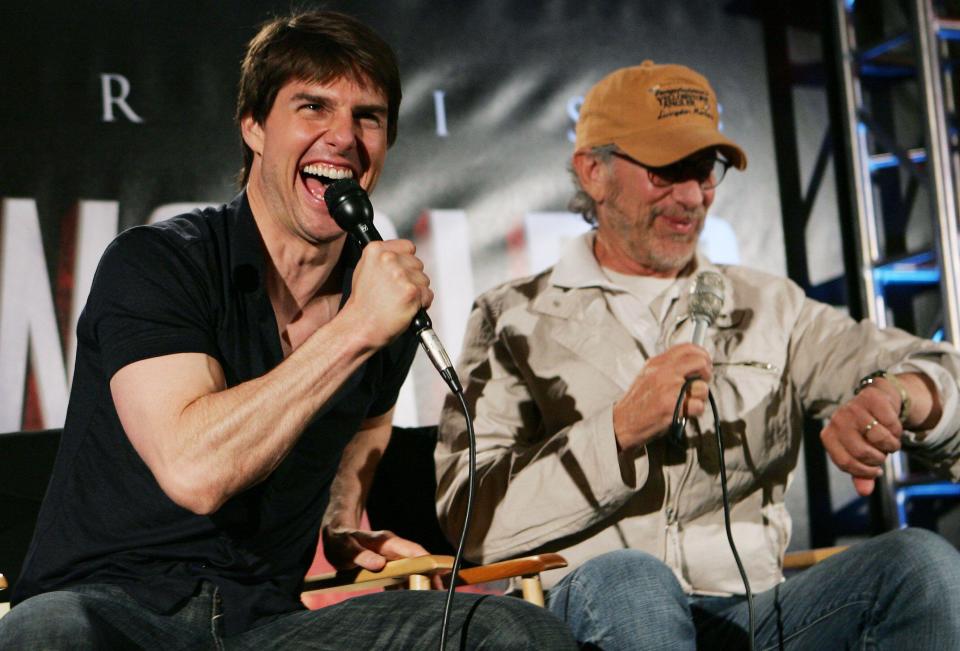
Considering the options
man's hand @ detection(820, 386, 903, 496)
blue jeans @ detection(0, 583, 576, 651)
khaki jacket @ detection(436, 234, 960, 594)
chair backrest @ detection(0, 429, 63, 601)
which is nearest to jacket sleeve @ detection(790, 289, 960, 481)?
khaki jacket @ detection(436, 234, 960, 594)

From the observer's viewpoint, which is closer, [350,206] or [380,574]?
[350,206]

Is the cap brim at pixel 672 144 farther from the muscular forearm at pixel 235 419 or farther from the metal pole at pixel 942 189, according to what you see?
the metal pole at pixel 942 189

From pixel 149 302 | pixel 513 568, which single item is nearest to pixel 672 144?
pixel 513 568

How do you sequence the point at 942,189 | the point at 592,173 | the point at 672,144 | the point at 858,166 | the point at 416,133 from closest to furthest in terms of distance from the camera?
the point at 672,144 → the point at 592,173 → the point at 416,133 → the point at 942,189 → the point at 858,166

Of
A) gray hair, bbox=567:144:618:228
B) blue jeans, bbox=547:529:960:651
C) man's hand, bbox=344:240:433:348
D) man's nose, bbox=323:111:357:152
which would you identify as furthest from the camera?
gray hair, bbox=567:144:618:228

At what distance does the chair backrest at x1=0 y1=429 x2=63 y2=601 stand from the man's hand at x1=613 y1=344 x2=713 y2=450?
1226 millimetres

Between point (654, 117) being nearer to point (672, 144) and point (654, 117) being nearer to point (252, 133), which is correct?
point (672, 144)

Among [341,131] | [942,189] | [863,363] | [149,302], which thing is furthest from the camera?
[942,189]

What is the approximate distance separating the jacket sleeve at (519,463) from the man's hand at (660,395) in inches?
1.6

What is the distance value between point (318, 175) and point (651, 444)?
0.89 meters

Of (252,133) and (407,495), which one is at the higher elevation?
(252,133)

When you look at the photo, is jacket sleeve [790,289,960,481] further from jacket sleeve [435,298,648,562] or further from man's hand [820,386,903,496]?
jacket sleeve [435,298,648,562]

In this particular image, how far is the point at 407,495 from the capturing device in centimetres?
257

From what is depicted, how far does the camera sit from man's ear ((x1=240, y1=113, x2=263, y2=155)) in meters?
2.02
